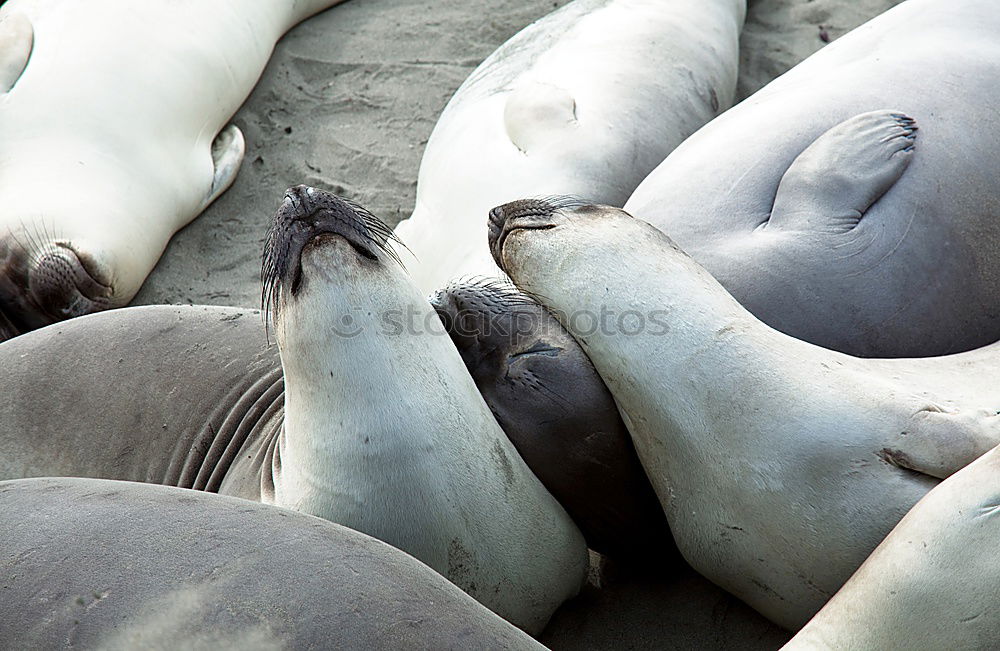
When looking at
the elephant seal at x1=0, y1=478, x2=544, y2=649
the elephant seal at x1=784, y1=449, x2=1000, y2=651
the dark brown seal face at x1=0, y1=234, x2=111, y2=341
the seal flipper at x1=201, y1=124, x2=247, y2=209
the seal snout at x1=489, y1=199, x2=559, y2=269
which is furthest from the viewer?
the seal flipper at x1=201, y1=124, x2=247, y2=209

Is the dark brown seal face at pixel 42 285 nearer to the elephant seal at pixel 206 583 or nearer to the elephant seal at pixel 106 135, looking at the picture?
the elephant seal at pixel 106 135

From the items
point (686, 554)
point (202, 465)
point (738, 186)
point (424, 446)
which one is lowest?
point (686, 554)

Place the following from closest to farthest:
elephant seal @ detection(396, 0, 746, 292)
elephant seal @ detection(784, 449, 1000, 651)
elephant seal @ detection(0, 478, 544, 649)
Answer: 1. elephant seal @ detection(0, 478, 544, 649)
2. elephant seal @ detection(784, 449, 1000, 651)
3. elephant seal @ detection(396, 0, 746, 292)

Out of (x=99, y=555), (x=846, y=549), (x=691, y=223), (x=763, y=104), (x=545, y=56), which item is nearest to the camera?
(x=99, y=555)

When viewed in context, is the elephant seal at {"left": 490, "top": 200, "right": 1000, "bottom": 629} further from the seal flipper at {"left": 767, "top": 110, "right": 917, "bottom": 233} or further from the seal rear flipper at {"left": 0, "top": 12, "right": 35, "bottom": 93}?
the seal rear flipper at {"left": 0, "top": 12, "right": 35, "bottom": 93}

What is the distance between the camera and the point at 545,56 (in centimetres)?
389

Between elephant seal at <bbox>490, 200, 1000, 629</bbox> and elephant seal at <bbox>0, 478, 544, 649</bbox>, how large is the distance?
1.81 feet

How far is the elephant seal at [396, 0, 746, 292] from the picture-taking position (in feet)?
10.8

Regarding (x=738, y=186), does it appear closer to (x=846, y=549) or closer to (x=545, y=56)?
(x=846, y=549)

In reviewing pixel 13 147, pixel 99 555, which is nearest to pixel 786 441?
pixel 99 555

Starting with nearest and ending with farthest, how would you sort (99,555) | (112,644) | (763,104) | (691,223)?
(112,644) < (99,555) < (691,223) < (763,104)

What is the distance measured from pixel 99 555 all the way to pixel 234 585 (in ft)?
0.73

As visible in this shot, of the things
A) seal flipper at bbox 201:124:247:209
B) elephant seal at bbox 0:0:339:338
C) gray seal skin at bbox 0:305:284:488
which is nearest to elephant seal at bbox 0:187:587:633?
gray seal skin at bbox 0:305:284:488

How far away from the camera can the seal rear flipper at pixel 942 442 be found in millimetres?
2004
